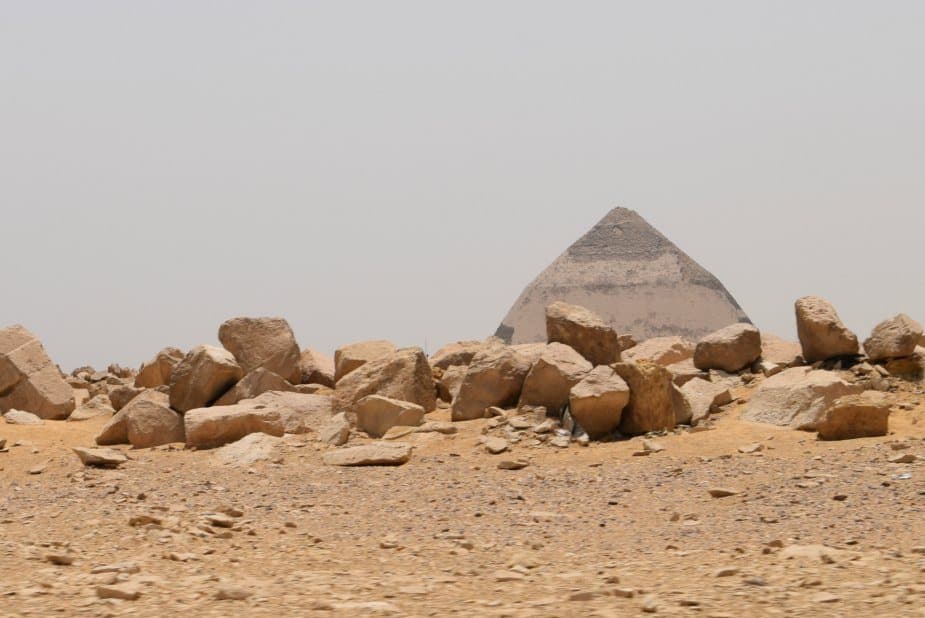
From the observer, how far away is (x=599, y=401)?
28.0 feet

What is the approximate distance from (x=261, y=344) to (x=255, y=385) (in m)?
1.20

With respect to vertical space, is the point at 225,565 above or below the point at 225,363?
below

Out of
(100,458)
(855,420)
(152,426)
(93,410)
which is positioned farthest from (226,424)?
(855,420)

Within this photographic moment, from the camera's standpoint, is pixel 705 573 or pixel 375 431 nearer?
pixel 705 573

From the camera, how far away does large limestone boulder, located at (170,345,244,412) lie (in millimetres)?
10086

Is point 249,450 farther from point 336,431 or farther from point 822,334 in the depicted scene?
point 822,334

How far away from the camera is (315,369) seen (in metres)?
12.1

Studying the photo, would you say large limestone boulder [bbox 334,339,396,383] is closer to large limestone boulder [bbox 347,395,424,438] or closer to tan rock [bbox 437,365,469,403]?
tan rock [bbox 437,365,469,403]

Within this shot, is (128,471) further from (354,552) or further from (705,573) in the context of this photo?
(705,573)

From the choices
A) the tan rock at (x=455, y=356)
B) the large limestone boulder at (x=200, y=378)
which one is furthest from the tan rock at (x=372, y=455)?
the tan rock at (x=455, y=356)

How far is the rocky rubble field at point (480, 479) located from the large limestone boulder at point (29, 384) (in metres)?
0.03

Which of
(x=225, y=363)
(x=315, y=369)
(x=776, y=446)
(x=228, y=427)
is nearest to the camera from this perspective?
(x=776, y=446)

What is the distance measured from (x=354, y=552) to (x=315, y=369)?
277 inches

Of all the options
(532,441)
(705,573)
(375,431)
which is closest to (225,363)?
(375,431)
